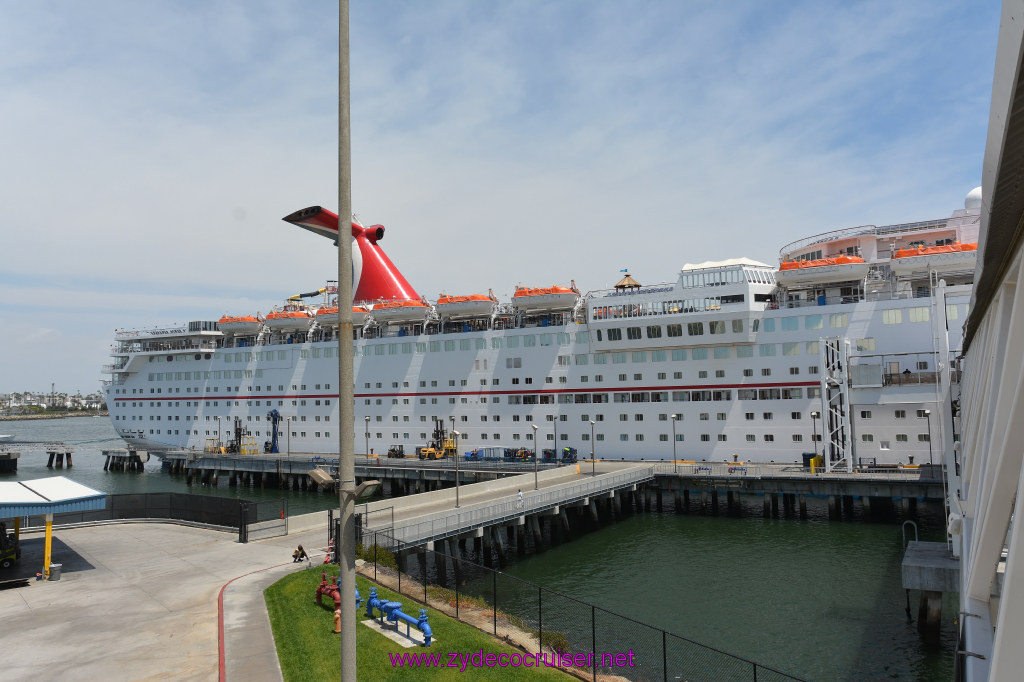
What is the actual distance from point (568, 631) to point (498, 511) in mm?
10707

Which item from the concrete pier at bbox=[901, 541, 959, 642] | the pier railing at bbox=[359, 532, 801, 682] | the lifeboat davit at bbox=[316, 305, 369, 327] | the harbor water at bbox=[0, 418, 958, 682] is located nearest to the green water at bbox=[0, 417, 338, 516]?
the lifeboat davit at bbox=[316, 305, 369, 327]

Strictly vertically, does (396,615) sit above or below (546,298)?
below

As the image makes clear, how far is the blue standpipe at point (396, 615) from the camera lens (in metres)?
15.5

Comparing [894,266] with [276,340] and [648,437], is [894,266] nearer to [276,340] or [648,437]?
[648,437]

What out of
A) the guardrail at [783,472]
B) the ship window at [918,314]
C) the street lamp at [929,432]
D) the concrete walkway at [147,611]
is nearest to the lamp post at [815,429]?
the guardrail at [783,472]

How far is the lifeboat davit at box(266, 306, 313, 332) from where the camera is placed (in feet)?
233

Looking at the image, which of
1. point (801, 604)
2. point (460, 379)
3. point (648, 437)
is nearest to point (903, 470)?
point (648, 437)

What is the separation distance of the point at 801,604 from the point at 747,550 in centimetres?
851

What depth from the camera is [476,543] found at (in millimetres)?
35656

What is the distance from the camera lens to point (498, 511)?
3111cm

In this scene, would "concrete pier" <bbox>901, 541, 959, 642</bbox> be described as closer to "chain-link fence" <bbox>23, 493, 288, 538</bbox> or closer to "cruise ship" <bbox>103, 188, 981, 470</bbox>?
"cruise ship" <bbox>103, 188, 981, 470</bbox>

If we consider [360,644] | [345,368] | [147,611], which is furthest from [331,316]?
[345,368]

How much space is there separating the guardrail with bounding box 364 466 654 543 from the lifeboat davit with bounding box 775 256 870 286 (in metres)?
18.0

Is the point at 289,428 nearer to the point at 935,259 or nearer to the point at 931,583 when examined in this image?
the point at 935,259
